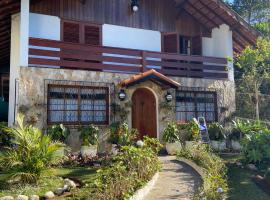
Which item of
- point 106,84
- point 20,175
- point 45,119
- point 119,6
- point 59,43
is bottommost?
point 20,175

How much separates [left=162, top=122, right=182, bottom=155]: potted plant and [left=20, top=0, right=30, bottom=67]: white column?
5951 millimetres

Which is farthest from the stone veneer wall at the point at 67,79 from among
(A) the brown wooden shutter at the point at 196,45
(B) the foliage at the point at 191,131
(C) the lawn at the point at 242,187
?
(C) the lawn at the point at 242,187

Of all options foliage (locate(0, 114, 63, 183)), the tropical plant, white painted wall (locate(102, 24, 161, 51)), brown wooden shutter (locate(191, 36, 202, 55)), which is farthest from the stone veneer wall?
foliage (locate(0, 114, 63, 183))

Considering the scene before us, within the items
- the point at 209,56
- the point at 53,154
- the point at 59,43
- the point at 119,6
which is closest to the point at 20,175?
the point at 53,154

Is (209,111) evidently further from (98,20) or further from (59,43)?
(59,43)

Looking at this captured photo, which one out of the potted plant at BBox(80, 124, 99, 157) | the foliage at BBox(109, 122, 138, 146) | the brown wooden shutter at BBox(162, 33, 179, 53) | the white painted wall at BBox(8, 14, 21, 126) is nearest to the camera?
the potted plant at BBox(80, 124, 99, 157)

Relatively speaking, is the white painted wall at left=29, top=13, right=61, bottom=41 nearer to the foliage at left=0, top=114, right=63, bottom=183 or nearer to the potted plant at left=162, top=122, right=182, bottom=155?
the foliage at left=0, top=114, right=63, bottom=183

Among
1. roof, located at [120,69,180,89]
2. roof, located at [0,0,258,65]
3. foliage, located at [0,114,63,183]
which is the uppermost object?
roof, located at [0,0,258,65]

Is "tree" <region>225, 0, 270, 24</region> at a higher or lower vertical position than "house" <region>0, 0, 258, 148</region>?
higher

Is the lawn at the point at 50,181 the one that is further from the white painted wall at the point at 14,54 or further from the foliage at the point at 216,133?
the foliage at the point at 216,133

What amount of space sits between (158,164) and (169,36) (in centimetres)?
858

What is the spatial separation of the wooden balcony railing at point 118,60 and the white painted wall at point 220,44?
531 mm

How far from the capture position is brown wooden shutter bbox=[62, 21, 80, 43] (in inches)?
551

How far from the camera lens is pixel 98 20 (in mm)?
14688
